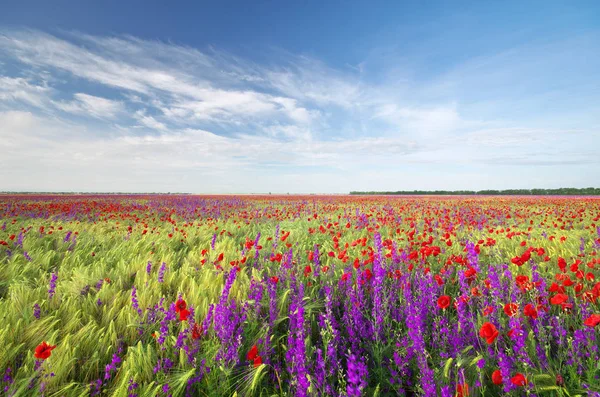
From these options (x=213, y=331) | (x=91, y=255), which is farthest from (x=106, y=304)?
(x=91, y=255)

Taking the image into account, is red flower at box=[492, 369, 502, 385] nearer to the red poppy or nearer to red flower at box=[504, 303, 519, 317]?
the red poppy

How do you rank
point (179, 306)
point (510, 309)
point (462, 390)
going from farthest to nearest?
point (179, 306), point (510, 309), point (462, 390)

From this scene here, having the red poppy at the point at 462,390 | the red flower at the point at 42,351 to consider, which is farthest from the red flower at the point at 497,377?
the red flower at the point at 42,351

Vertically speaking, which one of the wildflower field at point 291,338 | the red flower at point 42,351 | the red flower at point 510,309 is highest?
the red flower at point 510,309

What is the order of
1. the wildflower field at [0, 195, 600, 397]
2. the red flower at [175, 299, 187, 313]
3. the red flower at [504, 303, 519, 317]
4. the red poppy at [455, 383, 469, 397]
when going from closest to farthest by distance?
the red poppy at [455, 383, 469, 397] < the wildflower field at [0, 195, 600, 397] < the red flower at [504, 303, 519, 317] < the red flower at [175, 299, 187, 313]

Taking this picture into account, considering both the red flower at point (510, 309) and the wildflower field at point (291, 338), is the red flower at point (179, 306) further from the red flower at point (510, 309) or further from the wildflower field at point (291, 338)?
the red flower at point (510, 309)

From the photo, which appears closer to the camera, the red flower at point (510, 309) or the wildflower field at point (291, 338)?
the wildflower field at point (291, 338)

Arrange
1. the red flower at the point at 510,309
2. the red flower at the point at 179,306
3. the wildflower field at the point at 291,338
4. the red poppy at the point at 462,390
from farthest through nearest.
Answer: the red flower at the point at 179,306
the red flower at the point at 510,309
the wildflower field at the point at 291,338
the red poppy at the point at 462,390

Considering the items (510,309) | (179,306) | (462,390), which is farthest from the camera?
(179,306)

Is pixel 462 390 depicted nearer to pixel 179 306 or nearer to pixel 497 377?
pixel 497 377

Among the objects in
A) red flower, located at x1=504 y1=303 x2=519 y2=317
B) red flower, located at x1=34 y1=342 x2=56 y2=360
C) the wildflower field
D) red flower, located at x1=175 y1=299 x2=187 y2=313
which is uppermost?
red flower, located at x1=504 y1=303 x2=519 y2=317

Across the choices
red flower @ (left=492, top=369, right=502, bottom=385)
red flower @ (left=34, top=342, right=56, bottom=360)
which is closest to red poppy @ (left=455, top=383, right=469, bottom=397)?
red flower @ (left=492, top=369, right=502, bottom=385)

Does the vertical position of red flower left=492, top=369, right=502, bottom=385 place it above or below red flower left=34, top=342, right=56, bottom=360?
below

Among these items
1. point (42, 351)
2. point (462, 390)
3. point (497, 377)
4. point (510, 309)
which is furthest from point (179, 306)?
A: point (510, 309)
